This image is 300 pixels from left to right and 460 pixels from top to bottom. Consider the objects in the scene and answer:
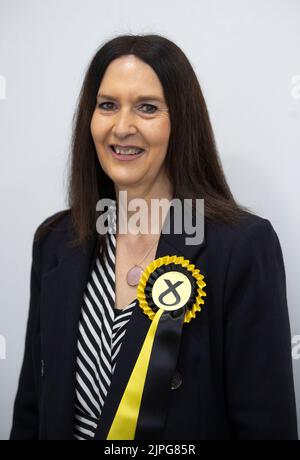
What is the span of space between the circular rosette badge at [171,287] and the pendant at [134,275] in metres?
0.07

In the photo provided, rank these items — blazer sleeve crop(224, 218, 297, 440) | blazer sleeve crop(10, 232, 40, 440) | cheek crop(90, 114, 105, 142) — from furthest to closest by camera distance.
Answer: blazer sleeve crop(10, 232, 40, 440)
cheek crop(90, 114, 105, 142)
blazer sleeve crop(224, 218, 297, 440)

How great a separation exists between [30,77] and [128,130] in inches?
24.9

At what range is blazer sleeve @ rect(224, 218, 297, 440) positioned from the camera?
3.76 feet

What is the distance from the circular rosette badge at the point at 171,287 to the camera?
45.8 inches

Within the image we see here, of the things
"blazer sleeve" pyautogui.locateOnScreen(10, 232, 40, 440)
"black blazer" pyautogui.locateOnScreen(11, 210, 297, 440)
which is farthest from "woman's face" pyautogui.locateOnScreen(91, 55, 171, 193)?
"blazer sleeve" pyautogui.locateOnScreen(10, 232, 40, 440)

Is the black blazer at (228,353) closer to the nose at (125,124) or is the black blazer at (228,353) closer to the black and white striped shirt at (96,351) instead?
the black and white striped shirt at (96,351)

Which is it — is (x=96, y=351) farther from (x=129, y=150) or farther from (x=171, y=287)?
(x=129, y=150)

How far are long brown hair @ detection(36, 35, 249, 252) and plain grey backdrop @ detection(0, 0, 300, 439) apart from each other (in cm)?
28

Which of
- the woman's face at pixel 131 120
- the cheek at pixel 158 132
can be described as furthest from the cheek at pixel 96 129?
the cheek at pixel 158 132

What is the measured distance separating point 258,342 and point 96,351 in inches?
14.5

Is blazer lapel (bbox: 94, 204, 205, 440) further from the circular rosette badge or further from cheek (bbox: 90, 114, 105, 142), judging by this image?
cheek (bbox: 90, 114, 105, 142)

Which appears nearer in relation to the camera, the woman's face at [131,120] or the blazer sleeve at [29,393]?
the woman's face at [131,120]

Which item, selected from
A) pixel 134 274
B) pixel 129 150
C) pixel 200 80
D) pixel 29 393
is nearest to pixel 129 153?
pixel 129 150

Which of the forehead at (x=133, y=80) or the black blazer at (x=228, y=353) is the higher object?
the forehead at (x=133, y=80)
